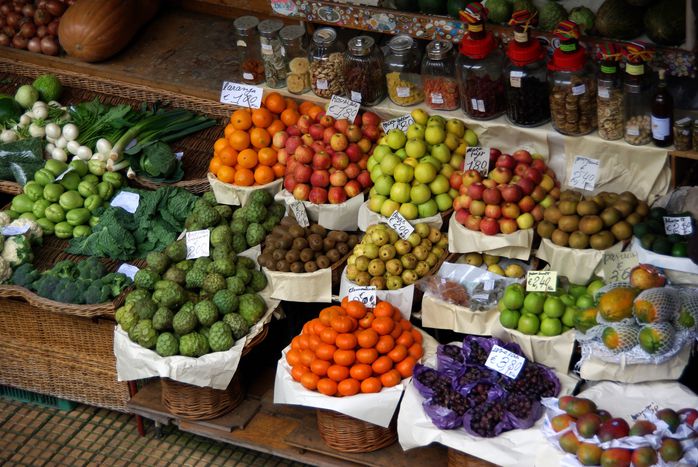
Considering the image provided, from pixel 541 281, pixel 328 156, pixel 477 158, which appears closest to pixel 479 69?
pixel 477 158

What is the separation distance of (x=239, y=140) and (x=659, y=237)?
87.5 inches

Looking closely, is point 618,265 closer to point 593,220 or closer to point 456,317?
point 593,220

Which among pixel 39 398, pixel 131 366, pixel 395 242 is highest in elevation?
pixel 395 242

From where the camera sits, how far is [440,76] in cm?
489

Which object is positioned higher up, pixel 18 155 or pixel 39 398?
pixel 18 155

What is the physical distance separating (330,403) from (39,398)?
6.76 ft

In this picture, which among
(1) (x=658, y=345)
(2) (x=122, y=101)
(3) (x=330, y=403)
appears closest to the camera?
(1) (x=658, y=345)

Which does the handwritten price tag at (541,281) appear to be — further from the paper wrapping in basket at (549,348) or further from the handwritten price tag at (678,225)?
the handwritten price tag at (678,225)

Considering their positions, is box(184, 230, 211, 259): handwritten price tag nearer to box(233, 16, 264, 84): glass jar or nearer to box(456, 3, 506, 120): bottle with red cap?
box(233, 16, 264, 84): glass jar

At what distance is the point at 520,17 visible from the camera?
4508mm

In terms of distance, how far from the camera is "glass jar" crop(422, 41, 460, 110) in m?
4.84

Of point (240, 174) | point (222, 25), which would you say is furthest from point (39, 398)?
→ point (222, 25)

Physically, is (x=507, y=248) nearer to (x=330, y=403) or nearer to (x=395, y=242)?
(x=395, y=242)

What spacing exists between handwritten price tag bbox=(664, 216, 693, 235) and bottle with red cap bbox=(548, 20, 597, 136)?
0.61 m
